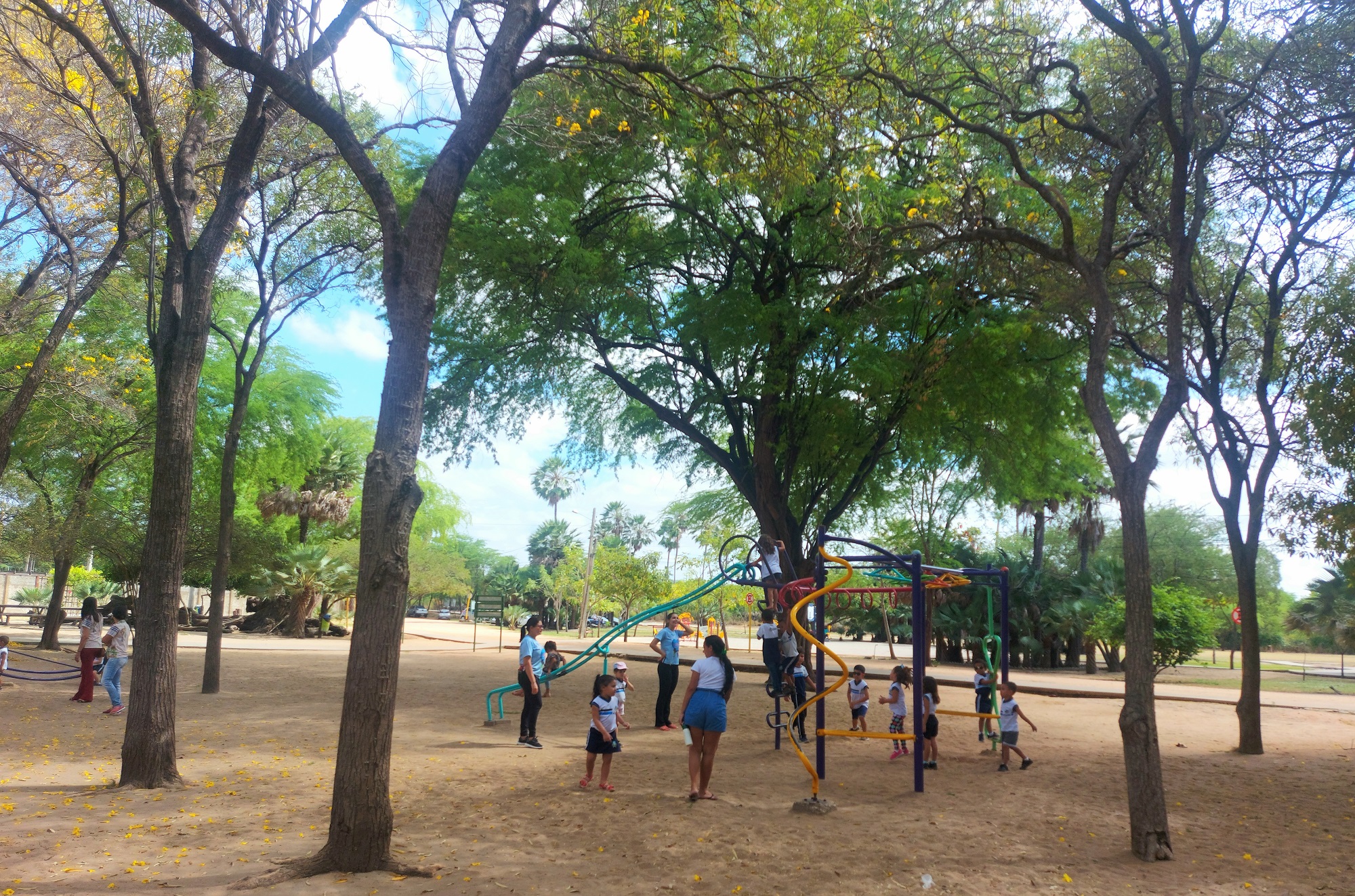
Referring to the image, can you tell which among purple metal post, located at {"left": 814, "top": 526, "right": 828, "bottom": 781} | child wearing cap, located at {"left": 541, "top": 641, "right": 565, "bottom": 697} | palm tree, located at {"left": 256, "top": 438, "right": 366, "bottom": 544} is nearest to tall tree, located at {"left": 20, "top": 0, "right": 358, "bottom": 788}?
child wearing cap, located at {"left": 541, "top": 641, "right": 565, "bottom": 697}

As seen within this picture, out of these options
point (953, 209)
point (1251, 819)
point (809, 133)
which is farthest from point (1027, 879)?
point (953, 209)

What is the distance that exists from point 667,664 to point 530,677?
262cm

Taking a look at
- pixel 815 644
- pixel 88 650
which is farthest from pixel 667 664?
pixel 88 650

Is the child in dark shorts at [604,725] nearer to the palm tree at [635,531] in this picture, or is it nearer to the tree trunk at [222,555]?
the tree trunk at [222,555]

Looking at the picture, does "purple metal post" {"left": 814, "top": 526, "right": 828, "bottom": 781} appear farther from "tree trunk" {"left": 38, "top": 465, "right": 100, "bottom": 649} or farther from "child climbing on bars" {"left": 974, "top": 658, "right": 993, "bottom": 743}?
"tree trunk" {"left": 38, "top": 465, "right": 100, "bottom": 649}

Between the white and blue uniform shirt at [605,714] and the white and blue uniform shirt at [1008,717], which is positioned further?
the white and blue uniform shirt at [1008,717]

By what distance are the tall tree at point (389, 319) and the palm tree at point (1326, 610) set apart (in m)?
36.5

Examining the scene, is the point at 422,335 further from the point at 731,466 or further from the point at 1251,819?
the point at 731,466

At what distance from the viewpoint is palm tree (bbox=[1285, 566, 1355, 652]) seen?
3297 cm

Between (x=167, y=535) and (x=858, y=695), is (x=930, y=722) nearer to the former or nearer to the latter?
(x=858, y=695)

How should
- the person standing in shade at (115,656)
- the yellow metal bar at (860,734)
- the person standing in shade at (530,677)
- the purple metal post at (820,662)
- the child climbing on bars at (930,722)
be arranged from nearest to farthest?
the yellow metal bar at (860,734) < the purple metal post at (820,662) < the child climbing on bars at (930,722) < the person standing in shade at (530,677) < the person standing in shade at (115,656)

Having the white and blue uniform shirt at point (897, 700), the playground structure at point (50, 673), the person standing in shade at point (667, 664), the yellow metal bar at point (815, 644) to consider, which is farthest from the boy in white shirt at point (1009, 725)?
the playground structure at point (50, 673)

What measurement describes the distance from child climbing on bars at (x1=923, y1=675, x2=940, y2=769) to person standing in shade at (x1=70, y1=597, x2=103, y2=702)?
491 inches

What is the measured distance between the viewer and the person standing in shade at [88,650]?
1379 centimetres
